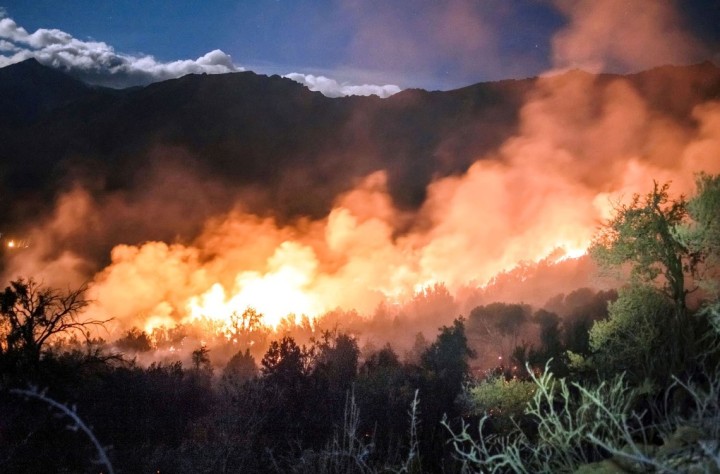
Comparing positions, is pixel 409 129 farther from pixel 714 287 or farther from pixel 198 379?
pixel 714 287

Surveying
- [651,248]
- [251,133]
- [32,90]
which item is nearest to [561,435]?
[651,248]

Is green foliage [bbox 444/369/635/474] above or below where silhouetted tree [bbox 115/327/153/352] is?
below

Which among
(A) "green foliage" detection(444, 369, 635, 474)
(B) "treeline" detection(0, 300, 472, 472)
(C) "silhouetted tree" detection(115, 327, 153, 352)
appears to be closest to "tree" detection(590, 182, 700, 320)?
(A) "green foliage" detection(444, 369, 635, 474)

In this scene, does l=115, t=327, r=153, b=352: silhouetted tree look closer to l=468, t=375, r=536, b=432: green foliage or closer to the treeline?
the treeline

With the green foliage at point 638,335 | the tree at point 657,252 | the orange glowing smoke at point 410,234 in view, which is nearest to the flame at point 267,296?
the orange glowing smoke at point 410,234

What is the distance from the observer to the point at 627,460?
5562 mm

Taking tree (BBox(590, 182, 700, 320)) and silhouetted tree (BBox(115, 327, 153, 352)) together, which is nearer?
tree (BBox(590, 182, 700, 320))

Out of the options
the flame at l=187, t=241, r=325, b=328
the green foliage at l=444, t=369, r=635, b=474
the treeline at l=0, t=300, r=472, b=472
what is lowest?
the treeline at l=0, t=300, r=472, b=472

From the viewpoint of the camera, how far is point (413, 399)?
2022 cm

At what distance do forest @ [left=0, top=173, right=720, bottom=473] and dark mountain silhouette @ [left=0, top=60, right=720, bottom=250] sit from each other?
328ft

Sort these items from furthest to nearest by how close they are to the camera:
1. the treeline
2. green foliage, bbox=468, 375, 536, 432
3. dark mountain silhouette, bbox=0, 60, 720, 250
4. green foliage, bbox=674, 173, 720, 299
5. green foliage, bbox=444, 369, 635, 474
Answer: dark mountain silhouette, bbox=0, 60, 720, 250
green foliage, bbox=468, 375, 536, 432
the treeline
green foliage, bbox=674, 173, 720, 299
green foliage, bbox=444, 369, 635, 474

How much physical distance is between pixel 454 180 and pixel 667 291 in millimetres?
116747

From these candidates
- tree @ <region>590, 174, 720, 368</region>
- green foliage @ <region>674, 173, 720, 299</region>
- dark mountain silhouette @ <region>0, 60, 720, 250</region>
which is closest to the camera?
green foliage @ <region>674, 173, 720, 299</region>

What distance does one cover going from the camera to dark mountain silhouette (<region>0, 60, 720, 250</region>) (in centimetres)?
13262
